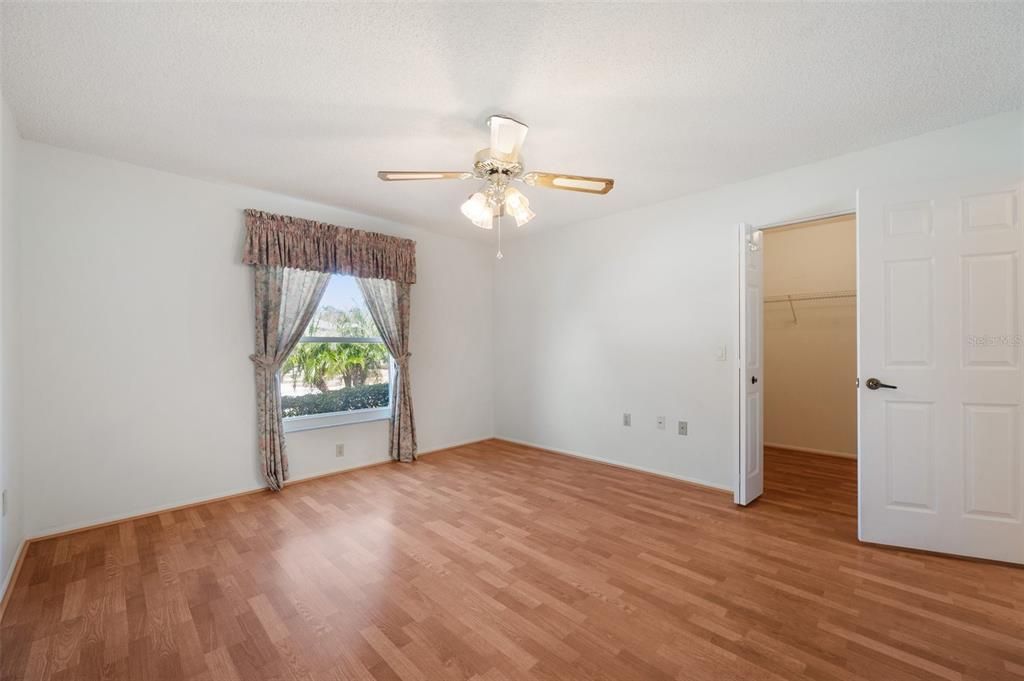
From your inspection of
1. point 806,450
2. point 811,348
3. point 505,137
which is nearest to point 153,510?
point 505,137

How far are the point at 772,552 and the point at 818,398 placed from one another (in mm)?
3169

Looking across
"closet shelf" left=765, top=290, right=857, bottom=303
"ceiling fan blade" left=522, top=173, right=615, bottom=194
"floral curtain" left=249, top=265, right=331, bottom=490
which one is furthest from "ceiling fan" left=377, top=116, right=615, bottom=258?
"closet shelf" left=765, top=290, right=857, bottom=303

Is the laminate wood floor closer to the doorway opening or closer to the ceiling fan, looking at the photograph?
the doorway opening

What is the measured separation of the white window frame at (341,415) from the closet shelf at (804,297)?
4.66 metres

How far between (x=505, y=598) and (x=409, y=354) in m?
2.98

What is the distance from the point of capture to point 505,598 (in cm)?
208

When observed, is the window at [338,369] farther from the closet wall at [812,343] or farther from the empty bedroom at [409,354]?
the closet wall at [812,343]

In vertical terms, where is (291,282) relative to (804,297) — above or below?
above

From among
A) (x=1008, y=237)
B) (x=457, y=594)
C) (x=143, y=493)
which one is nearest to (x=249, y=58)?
(x=457, y=594)

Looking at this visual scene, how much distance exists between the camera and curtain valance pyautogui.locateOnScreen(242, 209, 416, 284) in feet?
11.9

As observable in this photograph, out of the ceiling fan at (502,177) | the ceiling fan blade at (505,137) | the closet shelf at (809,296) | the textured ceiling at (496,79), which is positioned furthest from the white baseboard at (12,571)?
the closet shelf at (809,296)

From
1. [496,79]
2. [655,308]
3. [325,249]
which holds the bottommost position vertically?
[655,308]

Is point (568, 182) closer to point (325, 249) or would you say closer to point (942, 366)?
point (942, 366)

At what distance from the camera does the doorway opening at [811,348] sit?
471cm
